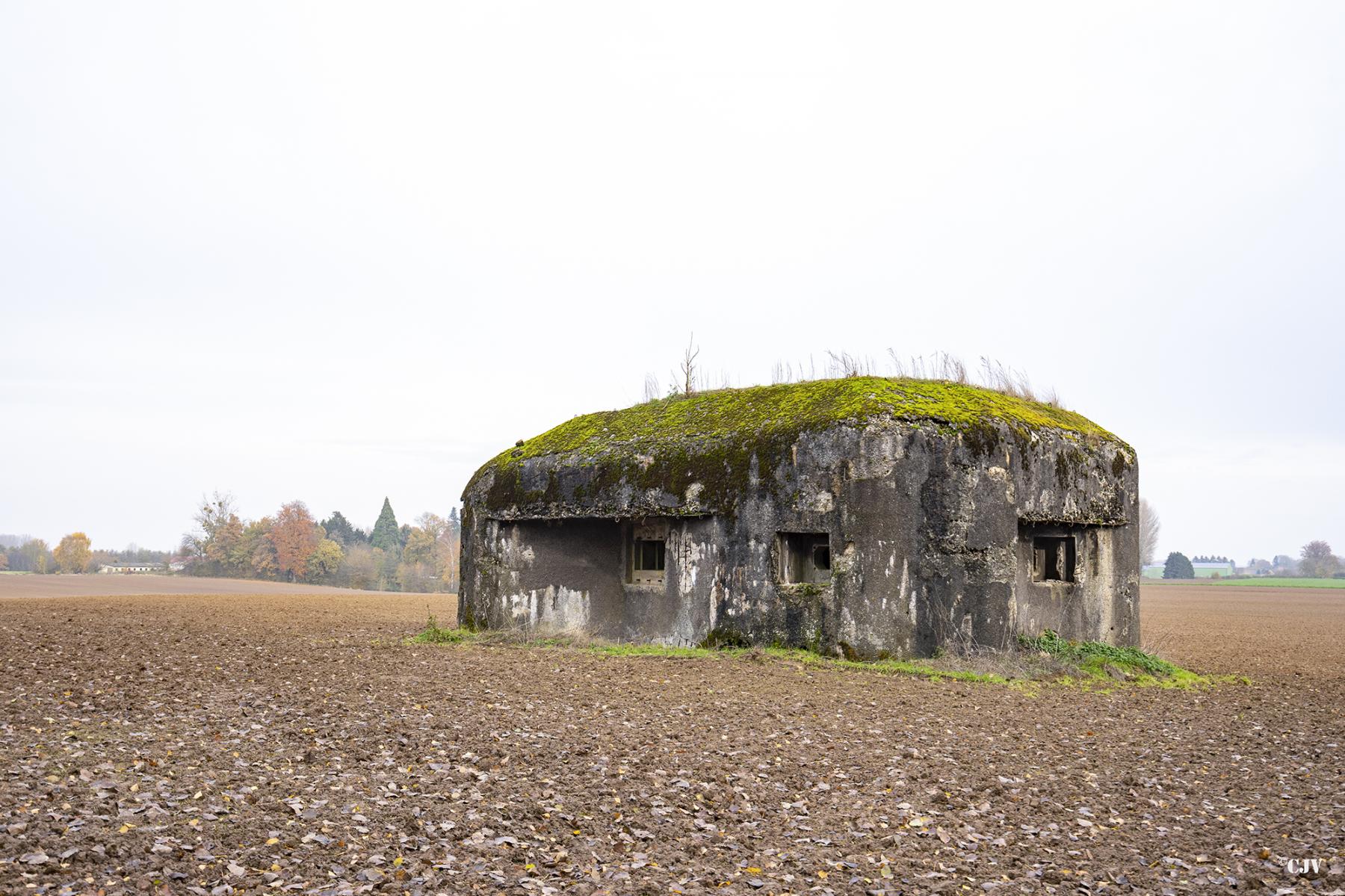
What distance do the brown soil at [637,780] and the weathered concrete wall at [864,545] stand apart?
119 centimetres

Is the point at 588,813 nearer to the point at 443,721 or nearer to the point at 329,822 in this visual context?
the point at 329,822

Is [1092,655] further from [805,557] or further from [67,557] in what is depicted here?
[67,557]

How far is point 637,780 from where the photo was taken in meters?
7.66

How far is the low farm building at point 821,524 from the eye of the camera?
44.9 ft

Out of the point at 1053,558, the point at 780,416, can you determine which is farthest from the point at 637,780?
the point at 1053,558

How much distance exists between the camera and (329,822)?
258 inches

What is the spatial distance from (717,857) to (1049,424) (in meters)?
10.7

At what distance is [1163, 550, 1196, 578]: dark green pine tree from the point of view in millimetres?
92562

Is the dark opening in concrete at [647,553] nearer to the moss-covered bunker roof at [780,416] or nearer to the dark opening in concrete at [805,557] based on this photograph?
the moss-covered bunker roof at [780,416]

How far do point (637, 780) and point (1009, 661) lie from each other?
740cm

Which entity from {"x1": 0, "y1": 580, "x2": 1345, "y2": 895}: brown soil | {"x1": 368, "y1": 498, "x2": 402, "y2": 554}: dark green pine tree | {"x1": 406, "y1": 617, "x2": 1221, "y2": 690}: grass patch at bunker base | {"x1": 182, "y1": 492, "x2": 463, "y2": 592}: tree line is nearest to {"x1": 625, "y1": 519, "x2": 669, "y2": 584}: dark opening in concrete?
{"x1": 406, "y1": 617, "x2": 1221, "y2": 690}: grass patch at bunker base

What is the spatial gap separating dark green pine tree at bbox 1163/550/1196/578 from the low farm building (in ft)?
279

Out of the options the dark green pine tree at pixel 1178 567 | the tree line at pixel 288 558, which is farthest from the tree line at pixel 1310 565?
the tree line at pixel 288 558

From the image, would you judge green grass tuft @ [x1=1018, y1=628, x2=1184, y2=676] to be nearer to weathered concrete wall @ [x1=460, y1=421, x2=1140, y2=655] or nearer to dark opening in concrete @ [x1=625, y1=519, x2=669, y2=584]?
weathered concrete wall @ [x1=460, y1=421, x2=1140, y2=655]
